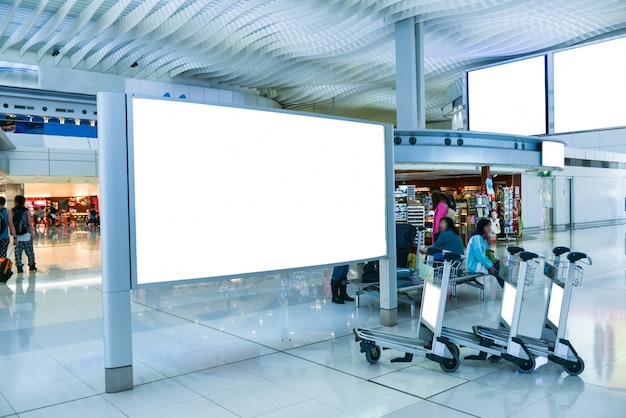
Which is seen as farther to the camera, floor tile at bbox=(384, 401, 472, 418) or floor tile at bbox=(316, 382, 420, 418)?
floor tile at bbox=(316, 382, 420, 418)

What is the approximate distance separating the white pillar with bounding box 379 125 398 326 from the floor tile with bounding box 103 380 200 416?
8.12 feet

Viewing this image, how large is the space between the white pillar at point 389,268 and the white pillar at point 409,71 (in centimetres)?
897

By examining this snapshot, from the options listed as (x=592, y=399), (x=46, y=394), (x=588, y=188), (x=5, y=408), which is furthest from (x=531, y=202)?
(x=5, y=408)

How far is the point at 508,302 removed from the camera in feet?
14.5

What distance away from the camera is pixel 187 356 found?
14.8ft

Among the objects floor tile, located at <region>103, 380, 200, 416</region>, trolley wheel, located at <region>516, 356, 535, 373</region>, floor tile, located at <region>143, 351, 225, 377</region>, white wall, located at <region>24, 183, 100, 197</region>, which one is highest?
white wall, located at <region>24, 183, 100, 197</region>

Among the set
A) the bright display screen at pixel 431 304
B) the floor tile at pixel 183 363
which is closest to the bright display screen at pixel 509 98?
the bright display screen at pixel 431 304

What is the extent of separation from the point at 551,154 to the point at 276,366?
13135mm

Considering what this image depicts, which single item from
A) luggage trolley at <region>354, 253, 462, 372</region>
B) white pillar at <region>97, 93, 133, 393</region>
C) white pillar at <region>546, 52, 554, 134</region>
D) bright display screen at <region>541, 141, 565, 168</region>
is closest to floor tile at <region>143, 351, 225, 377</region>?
white pillar at <region>97, 93, 133, 393</region>

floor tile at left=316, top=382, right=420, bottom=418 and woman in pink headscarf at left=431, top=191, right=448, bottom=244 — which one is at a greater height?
woman in pink headscarf at left=431, top=191, right=448, bottom=244

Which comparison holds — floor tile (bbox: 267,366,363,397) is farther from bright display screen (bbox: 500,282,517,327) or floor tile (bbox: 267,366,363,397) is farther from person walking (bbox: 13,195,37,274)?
person walking (bbox: 13,195,37,274)

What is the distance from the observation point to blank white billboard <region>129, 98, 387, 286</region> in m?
3.82

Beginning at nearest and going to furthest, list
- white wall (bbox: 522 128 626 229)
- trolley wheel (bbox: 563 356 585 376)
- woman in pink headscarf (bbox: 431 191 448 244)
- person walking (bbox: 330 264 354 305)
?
trolley wheel (bbox: 563 356 585 376), person walking (bbox: 330 264 354 305), woman in pink headscarf (bbox: 431 191 448 244), white wall (bbox: 522 128 626 229)

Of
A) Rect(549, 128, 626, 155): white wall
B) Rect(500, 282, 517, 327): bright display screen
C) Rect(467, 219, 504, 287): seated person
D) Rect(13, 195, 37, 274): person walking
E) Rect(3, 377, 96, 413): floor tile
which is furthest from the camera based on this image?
Rect(549, 128, 626, 155): white wall
